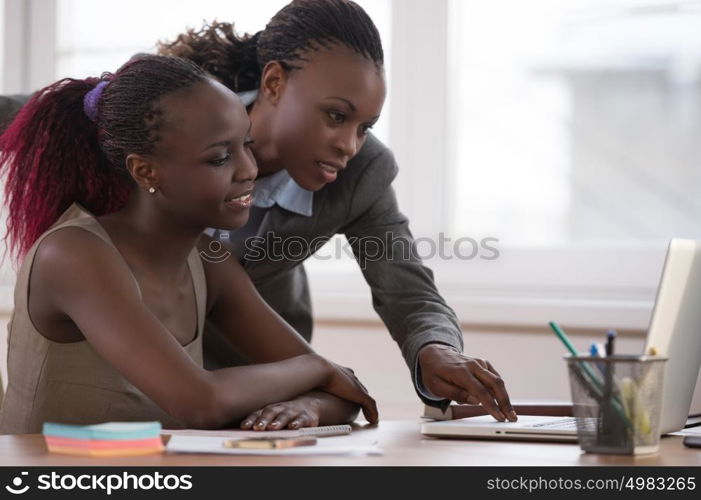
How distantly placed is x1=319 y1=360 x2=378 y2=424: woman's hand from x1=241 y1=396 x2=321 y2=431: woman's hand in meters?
0.08

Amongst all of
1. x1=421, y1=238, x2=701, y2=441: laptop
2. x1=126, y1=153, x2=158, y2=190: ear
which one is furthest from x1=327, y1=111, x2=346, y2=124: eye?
x1=421, y1=238, x2=701, y2=441: laptop

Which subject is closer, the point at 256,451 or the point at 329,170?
the point at 256,451

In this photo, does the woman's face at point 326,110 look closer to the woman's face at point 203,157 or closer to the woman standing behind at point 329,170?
the woman standing behind at point 329,170

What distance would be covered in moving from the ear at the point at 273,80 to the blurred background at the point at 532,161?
93cm

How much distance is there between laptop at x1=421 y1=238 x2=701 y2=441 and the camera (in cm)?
109

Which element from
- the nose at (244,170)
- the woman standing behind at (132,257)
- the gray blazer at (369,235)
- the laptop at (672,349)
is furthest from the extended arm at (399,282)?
the nose at (244,170)

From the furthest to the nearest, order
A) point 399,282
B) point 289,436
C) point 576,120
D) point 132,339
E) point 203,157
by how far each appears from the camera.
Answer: point 576,120 < point 399,282 < point 203,157 < point 132,339 < point 289,436

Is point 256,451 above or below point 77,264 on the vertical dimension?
below

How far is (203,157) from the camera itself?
1.31 meters

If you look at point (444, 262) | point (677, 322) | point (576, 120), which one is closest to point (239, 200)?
point (677, 322)

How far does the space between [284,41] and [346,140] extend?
0.68ft

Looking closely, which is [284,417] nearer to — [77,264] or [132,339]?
[132,339]
